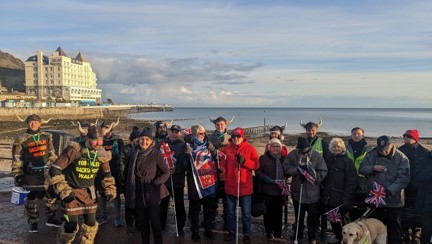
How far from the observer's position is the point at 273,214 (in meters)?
6.91

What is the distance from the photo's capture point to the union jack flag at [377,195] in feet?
19.4

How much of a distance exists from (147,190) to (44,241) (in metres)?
2.45

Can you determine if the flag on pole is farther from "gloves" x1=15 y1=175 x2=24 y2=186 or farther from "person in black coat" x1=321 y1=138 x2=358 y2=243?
"gloves" x1=15 y1=175 x2=24 y2=186

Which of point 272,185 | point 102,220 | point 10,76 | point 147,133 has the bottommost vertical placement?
point 102,220

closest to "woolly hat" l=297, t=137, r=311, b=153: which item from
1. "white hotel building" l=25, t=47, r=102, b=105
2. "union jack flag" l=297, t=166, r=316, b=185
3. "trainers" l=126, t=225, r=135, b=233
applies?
"union jack flag" l=297, t=166, r=316, b=185

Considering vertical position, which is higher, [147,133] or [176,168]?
[147,133]

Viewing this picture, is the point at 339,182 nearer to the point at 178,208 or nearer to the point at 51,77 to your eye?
the point at 178,208

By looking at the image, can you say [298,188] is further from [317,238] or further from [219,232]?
[219,232]

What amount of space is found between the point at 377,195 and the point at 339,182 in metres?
0.63

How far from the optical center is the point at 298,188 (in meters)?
6.66

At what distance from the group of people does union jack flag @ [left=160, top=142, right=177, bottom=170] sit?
0.06 feet

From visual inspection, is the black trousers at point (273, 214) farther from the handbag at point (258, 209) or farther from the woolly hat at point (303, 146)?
the woolly hat at point (303, 146)

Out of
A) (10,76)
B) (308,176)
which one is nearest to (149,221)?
(308,176)

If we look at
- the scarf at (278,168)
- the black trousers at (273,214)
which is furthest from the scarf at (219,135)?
the black trousers at (273,214)
